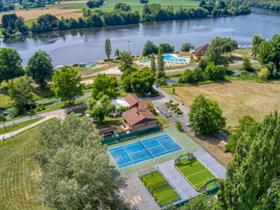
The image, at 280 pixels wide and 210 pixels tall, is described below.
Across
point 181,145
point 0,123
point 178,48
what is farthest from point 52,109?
point 178,48

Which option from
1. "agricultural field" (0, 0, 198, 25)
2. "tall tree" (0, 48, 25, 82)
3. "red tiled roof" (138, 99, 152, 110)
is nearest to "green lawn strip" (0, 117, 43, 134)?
"red tiled roof" (138, 99, 152, 110)

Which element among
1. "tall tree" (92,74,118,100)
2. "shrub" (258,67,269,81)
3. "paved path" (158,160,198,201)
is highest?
"tall tree" (92,74,118,100)

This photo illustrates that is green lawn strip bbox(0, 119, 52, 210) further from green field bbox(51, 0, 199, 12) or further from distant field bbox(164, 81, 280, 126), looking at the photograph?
green field bbox(51, 0, 199, 12)

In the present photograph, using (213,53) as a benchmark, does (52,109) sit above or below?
below

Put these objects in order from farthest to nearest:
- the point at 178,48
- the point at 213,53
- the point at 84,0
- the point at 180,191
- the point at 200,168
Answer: the point at 84,0 → the point at 178,48 → the point at 213,53 → the point at 200,168 → the point at 180,191

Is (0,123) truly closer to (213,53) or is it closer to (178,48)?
(213,53)
